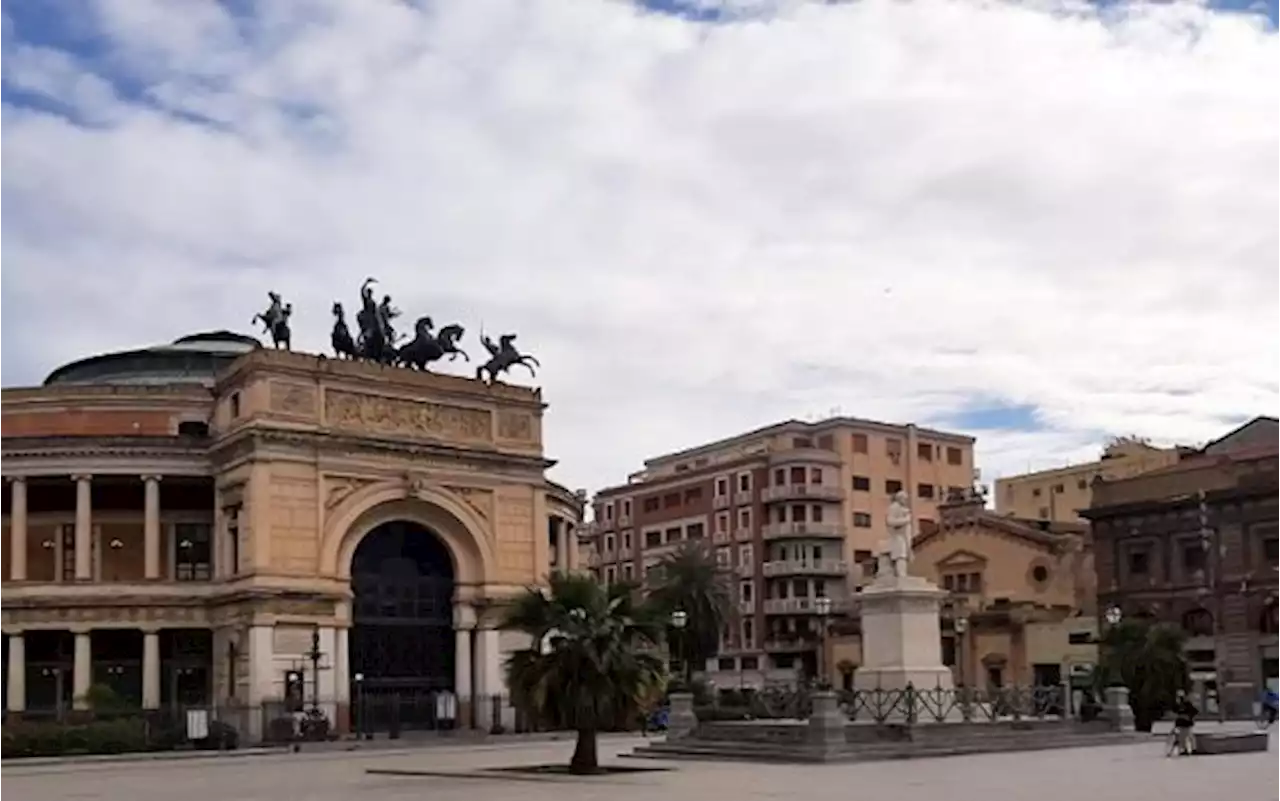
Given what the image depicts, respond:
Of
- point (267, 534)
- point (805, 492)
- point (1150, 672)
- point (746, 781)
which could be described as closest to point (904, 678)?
point (746, 781)

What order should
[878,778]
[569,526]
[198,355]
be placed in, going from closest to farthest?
1. [878,778]
2. [198,355]
3. [569,526]

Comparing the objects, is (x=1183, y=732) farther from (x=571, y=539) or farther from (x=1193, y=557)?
(x=571, y=539)

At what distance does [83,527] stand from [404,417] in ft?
41.3

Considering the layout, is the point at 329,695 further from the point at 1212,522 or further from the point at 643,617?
the point at 1212,522

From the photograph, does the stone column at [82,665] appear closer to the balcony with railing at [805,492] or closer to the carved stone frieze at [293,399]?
the carved stone frieze at [293,399]

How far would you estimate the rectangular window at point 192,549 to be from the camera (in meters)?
69.5

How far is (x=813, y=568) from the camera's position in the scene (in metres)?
106

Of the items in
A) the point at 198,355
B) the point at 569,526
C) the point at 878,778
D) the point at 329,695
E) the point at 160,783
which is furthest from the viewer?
the point at 569,526

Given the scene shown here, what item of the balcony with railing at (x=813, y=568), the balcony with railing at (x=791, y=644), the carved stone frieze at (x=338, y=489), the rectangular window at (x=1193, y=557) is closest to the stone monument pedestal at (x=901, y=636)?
the carved stone frieze at (x=338, y=489)

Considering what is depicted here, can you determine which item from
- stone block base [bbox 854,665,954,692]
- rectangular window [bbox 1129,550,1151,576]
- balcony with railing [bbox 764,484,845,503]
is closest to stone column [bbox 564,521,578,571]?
balcony with railing [bbox 764,484,845,503]

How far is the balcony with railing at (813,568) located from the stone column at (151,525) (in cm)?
4711

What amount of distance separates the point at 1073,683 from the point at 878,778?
51443mm

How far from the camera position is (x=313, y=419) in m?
64.9

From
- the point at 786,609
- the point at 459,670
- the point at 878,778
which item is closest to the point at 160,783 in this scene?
the point at 878,778
